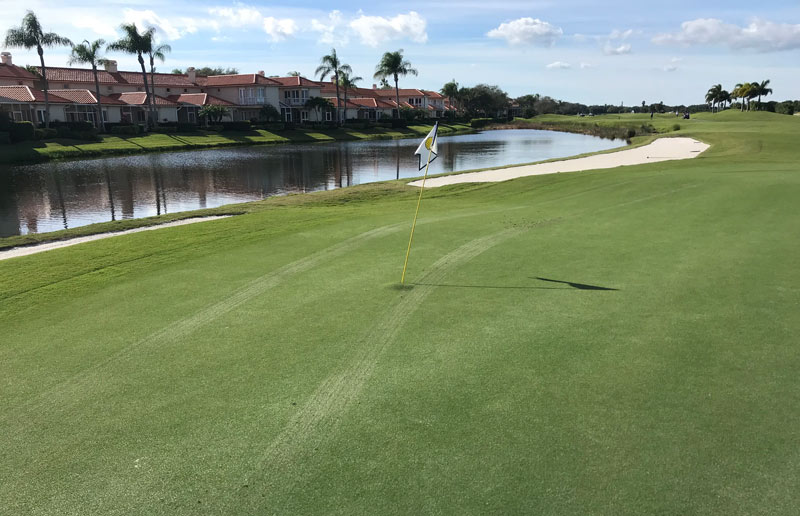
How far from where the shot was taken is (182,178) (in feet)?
125

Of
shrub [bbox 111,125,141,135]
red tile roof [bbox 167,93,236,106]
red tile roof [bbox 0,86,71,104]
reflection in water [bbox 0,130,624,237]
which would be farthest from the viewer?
red tile roof [bbox 167,93,236,106]

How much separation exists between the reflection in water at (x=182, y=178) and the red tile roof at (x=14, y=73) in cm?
3345

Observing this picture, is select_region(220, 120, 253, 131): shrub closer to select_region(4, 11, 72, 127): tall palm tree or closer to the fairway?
select_region(4, 11, 72, 127): tall palm tree

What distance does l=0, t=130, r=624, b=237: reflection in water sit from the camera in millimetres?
26016

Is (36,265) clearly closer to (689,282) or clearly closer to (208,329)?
(208,329)

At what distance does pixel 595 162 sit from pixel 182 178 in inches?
1067

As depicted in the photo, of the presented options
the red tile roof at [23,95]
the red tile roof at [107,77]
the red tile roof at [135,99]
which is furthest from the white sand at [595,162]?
the red tile roof at [107,77]

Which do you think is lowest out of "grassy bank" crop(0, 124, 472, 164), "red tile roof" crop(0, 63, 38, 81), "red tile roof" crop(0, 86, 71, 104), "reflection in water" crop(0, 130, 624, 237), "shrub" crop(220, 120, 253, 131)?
"reflection in water" crop(0, 130, 624, 237)

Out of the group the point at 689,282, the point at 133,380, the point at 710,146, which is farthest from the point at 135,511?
the point at 710,146

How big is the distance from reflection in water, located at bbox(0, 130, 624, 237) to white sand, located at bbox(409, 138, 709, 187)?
688 centimetres

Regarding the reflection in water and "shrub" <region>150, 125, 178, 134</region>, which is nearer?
the reflection in water

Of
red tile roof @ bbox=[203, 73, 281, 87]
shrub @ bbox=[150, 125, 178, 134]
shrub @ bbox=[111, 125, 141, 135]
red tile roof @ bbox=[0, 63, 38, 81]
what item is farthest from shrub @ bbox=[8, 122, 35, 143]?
red tile roof @ bbox=[203, 73, 281, 87]

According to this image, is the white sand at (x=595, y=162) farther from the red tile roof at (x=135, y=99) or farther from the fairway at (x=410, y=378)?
the red tile roof at (x=135, y=99)

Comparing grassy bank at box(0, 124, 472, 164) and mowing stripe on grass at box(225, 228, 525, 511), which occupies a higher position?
grassy bank at box(0, 124, 472, 164)
